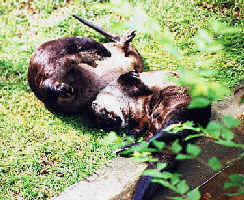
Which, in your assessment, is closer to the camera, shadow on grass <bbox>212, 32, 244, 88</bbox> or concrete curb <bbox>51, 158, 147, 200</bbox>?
concrete curb <bbox>51, 158, 147, 200</bbox>

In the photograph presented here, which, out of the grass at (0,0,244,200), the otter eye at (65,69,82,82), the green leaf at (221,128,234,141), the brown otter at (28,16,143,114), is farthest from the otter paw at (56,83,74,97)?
the green leaf at (221,128,234,141)

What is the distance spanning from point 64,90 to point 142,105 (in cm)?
74

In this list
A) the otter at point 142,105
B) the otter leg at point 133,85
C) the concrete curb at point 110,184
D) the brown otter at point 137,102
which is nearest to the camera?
the concrete curb at point 110,184

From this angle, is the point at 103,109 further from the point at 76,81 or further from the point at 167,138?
the point at 167,138

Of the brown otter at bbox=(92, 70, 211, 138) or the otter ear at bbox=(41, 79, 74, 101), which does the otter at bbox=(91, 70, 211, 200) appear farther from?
the otter ear at bbox=(41, 79, 74, 101)

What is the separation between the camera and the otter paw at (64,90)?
381 centimetres

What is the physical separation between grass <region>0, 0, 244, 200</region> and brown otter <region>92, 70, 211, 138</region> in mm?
197

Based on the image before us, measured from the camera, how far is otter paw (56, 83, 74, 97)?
3811 mm

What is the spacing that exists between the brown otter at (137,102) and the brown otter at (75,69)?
227 mm

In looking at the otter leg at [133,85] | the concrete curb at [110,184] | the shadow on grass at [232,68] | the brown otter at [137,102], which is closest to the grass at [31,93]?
the shadow on grass at [232,68]

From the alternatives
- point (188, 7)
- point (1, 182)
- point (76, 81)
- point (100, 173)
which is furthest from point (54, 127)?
point (188, 7)

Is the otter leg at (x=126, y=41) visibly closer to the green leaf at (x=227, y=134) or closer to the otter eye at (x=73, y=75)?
the otter eye at (x=73, y=75)

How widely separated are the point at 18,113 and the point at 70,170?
1166mm

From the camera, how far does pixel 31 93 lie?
14.6ft
